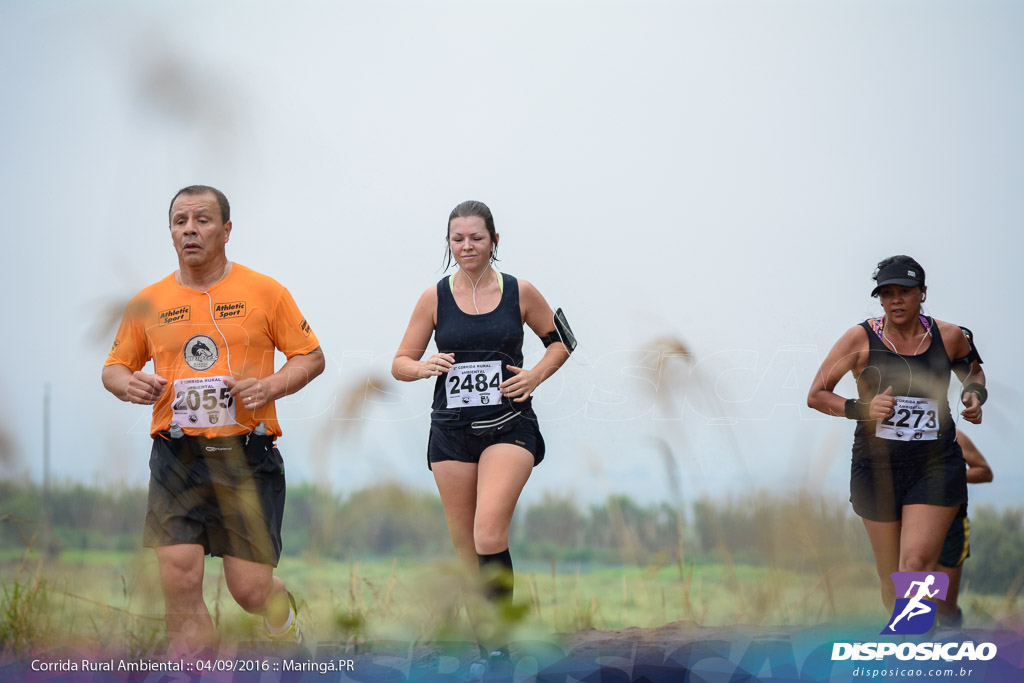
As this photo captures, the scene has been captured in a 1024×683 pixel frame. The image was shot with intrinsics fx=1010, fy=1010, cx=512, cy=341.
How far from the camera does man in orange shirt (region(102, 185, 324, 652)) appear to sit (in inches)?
166

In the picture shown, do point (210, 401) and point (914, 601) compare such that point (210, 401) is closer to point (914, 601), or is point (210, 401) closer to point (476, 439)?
point (476, 439)

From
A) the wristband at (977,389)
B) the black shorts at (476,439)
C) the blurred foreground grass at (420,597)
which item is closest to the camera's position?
the black shorts at (476,439)

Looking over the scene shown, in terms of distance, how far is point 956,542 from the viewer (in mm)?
4855

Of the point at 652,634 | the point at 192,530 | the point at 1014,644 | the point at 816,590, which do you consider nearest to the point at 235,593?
the point at 192,530

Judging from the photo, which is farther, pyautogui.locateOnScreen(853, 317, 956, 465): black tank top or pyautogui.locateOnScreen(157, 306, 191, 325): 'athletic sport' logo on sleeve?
pyautogui.locateOnScreen(853, 317, 956, 465): black tank top

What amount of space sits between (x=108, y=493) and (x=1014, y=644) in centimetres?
449

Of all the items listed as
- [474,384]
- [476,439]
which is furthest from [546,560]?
[474,384]

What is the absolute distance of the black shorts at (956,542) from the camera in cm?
484

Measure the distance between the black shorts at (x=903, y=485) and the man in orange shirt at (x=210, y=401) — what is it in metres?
2.64

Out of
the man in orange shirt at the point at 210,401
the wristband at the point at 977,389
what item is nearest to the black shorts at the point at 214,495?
the man in orange shirt at the point at 210,401

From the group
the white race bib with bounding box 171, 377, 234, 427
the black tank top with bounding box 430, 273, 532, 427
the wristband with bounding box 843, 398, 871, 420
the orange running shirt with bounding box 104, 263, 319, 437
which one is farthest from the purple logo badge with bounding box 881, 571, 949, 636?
the white race bib with bounding box 171, 377, 234, 427

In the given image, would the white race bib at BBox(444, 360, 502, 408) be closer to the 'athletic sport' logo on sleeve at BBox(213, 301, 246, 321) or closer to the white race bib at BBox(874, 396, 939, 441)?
the 'athletic sport' logo on sleeve at BBox(213, 301, 246, 321)

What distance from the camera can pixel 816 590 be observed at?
16.5ft

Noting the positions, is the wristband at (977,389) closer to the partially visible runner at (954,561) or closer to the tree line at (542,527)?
the partially visible runner at (954,561)
